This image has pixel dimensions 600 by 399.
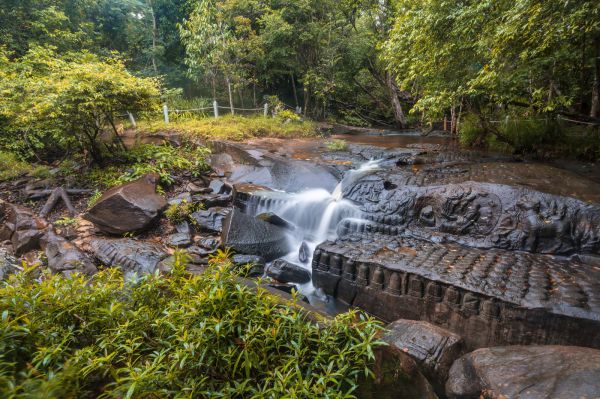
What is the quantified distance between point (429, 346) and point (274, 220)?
4.70 m

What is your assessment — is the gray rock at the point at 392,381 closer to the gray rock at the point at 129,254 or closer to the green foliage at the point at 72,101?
the gray rock at the point at 129,254

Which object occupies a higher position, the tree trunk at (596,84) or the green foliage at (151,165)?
the tree trunk at (596,84)

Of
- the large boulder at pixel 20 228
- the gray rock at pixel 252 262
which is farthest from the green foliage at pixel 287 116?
the large boulder at pixel 20 228

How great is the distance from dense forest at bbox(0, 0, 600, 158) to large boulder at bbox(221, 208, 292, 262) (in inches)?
190

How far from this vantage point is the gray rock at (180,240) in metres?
6.90

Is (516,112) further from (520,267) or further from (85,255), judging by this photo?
(85,255)

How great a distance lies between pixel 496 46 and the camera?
5.80 metres

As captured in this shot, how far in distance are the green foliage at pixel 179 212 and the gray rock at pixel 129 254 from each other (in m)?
1.13

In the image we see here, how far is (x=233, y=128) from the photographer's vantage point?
1376 cm

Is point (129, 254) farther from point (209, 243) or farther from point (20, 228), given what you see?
point (20, 228)

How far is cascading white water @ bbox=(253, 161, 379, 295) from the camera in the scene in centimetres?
741

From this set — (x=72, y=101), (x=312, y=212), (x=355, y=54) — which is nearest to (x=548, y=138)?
(x=312, y=212)

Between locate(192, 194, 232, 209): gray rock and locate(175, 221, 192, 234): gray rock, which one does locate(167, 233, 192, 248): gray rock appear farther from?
locate(192, 194, 232, 209): gray rock

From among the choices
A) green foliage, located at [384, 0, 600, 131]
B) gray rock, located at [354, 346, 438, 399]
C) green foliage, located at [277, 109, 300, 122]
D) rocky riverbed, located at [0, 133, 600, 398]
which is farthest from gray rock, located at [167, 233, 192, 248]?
green foliage, located at [277, 109, 300, 122]
